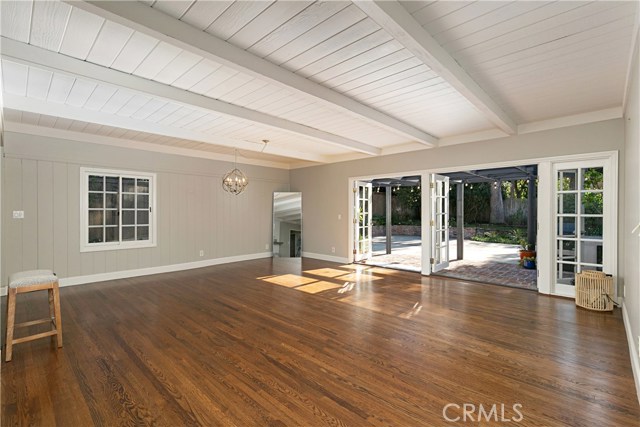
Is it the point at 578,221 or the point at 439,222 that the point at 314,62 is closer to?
the point at 578,221

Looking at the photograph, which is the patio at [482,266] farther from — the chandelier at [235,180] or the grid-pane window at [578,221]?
the chandelier at [235,180]

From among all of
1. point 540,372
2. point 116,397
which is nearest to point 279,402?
point 116,397

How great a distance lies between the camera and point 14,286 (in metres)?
2.69

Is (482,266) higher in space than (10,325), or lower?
lower

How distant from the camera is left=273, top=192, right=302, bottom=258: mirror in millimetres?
8445

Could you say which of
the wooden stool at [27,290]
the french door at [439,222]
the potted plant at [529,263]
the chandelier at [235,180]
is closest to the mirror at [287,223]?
the chandelier at [235,180]

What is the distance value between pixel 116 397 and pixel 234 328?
134cm

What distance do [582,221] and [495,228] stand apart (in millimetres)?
10498

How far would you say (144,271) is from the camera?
242 inches

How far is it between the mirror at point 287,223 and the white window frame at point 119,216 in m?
3.05

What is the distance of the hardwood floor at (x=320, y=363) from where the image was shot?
1.98 meters

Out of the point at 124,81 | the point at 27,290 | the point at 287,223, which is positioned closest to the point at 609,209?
the point at 124,81

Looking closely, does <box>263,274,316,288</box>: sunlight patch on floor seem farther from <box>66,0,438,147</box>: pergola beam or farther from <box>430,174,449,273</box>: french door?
<box>66,0,438,147</box>: pergola beam

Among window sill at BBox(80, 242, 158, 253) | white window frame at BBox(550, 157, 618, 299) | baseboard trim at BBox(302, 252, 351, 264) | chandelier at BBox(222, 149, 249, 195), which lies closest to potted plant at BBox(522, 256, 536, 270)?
white window frame at BBox(550, 157, 618, 299)
